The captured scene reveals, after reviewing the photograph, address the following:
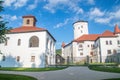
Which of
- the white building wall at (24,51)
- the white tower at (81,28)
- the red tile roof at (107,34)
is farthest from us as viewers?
the white tower at (81,28)

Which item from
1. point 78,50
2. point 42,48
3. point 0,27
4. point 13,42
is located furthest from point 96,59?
point 0,27

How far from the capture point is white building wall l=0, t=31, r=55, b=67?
117ft

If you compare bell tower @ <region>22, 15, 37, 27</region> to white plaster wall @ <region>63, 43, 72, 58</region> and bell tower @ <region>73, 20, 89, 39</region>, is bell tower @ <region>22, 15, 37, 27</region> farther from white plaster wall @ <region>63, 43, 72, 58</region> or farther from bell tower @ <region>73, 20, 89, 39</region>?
bell tower @ <region>73, 20, 89, 39</region>

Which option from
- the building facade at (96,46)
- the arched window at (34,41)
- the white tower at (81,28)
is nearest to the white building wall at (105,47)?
the building facade at (96,46)

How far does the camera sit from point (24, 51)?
36.9 m

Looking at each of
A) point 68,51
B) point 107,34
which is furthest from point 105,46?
point 68,51

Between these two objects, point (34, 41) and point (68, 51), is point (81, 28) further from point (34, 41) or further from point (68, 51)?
point (34, 41)

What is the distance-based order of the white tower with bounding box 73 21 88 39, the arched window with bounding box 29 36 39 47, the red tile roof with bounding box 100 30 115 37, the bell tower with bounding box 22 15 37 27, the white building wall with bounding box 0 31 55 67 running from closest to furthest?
1. the white building wall with bounding box 0 31 55 67
2. the arched window with bounding box 29 36 39 47
3. the bell tower with bounding box 22 15 37 27
4. the red tile roof with bounding box 100 30 115 37
5. the white tower with bounding box 73 21 88 39

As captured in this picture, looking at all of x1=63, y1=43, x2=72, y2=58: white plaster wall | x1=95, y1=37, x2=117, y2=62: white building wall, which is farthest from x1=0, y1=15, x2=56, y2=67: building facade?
x1=63, y1=43, x2=72, y2=58: white plaster wall

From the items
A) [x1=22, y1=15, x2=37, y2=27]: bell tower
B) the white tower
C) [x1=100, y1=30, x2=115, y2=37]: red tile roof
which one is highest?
the white tower

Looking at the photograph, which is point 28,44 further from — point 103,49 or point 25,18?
Answer: point 103,49

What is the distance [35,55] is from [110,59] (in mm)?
26323

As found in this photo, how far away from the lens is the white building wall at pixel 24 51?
117ft

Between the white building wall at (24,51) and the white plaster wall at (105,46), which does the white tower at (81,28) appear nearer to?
the white plaster wall at (105,46)
